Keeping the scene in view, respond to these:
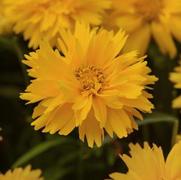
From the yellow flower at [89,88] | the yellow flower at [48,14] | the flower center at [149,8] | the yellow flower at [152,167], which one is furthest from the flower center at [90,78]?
the flower center at [149,8]

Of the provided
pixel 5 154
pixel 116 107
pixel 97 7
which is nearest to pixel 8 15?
pixel 97 7

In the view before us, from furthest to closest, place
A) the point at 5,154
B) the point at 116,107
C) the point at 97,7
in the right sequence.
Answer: the point at 5,154 → the point at 97,7 → the point at 116,107

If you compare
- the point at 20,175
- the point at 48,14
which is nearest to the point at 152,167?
the point at 20,175

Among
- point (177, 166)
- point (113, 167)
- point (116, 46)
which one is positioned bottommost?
point (113, 167)

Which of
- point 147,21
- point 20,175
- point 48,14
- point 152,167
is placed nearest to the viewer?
point 152,167

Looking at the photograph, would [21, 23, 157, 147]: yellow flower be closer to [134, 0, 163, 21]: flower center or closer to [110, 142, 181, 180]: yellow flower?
[110, 142, 181, 180]: yellow flower

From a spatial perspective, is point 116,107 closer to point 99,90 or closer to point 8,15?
point 99,90

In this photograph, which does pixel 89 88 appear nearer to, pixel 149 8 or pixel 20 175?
pixel 20 175
